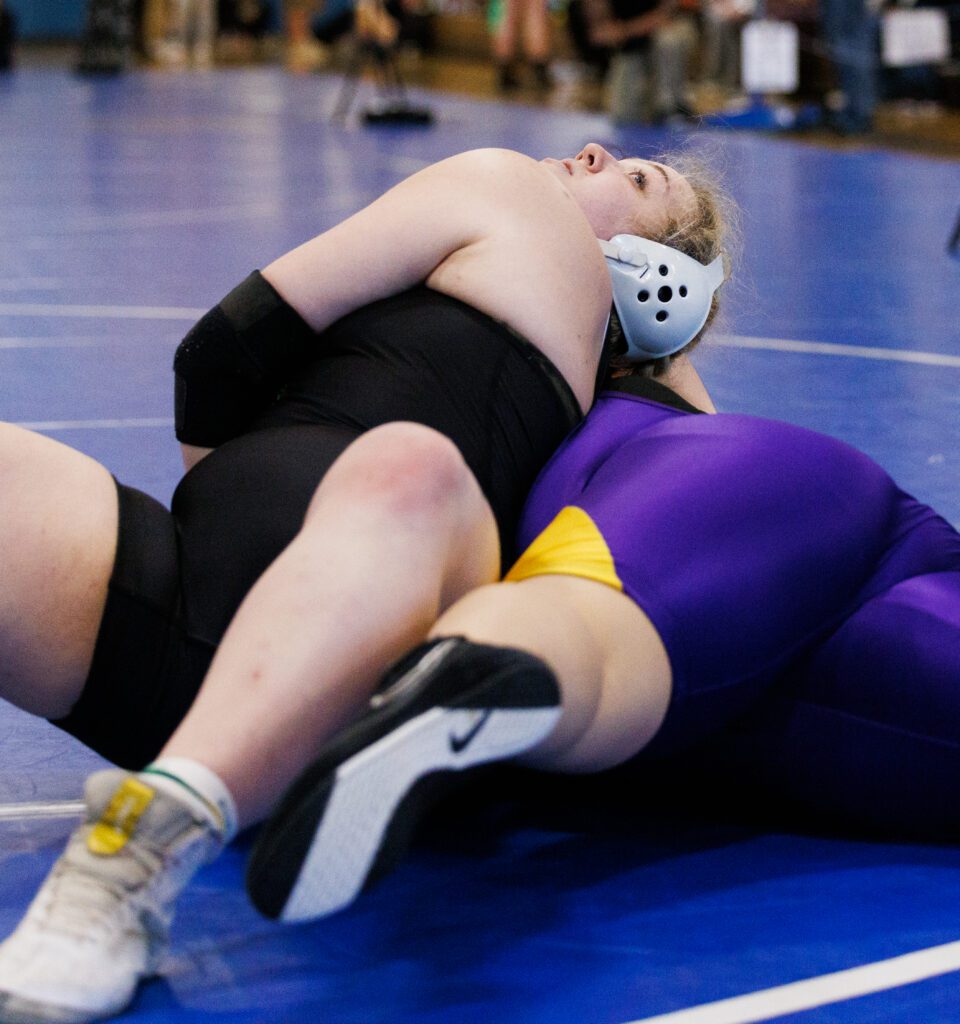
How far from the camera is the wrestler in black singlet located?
2.04 meters

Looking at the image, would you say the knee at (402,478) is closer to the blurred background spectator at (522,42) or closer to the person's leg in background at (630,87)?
the person's leg in background at (630,87)

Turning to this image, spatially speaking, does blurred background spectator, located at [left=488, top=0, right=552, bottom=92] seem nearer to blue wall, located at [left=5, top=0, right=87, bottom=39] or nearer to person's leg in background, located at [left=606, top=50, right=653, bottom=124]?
person's leg in background, located at [left=606, top=50, right=653, bottom=124]

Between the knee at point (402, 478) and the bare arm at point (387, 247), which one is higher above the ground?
the bare arm at point (387, 247)

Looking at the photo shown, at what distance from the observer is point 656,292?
2.65 meters

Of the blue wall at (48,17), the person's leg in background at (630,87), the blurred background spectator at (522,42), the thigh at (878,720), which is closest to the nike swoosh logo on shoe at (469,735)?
the thigh at (878,720)

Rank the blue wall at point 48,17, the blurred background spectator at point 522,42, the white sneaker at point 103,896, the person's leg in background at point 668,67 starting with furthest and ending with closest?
the blue wall at point 48,17, the blurred background spectator at point 522,42, the person's leg in background at point 668,67, the white sneaker at point 103,896

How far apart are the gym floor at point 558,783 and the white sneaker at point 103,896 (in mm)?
94

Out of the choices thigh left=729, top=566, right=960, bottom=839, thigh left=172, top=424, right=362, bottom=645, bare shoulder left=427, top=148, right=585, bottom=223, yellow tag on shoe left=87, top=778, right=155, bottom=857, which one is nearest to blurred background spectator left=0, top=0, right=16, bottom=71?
bare shoulder left=427, top=148, right=585, bottom=223

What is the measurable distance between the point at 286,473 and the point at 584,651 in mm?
498

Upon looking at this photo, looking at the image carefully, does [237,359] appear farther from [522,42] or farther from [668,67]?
[522,42]

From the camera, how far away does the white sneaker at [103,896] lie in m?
1.66

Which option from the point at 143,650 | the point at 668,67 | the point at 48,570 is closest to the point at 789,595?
the point at 143,650

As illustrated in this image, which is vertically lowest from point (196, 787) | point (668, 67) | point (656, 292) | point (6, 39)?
point (196, 787)

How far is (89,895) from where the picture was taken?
168 centimetres
